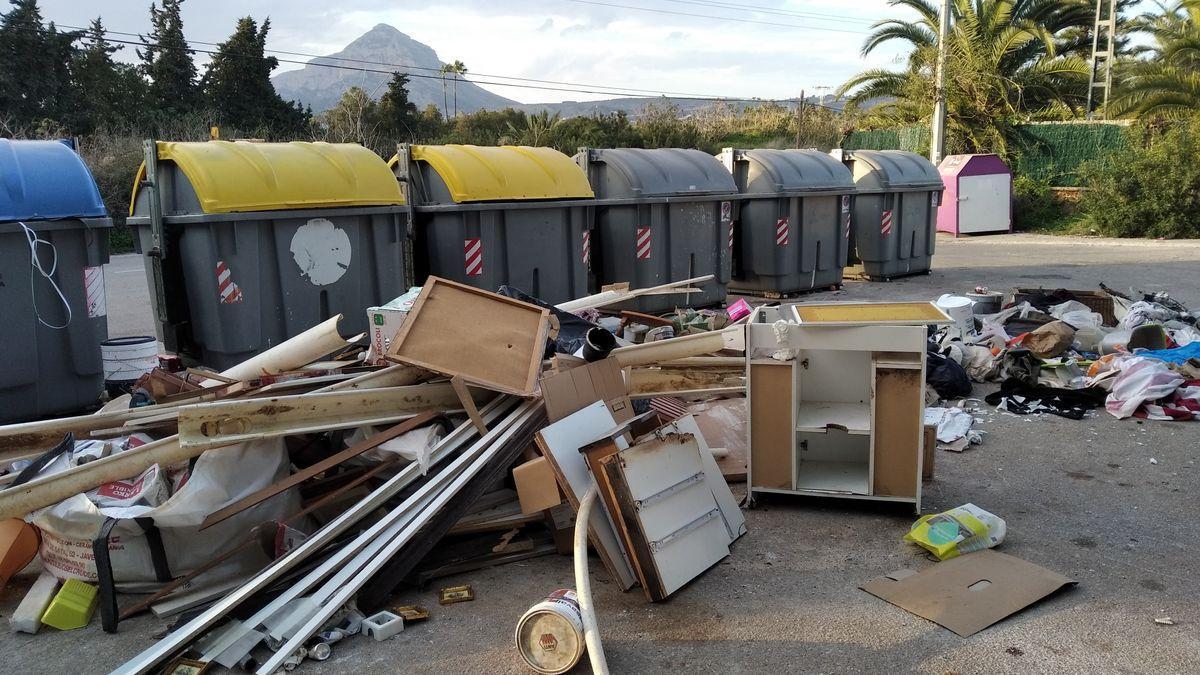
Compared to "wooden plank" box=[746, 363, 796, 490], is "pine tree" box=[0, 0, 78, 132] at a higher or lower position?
higher

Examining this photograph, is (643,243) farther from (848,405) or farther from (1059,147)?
(1059,147)

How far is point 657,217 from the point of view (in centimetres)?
979

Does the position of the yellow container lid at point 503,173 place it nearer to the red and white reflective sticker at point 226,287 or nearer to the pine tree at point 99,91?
the red and white reflective sticker at point 226,287

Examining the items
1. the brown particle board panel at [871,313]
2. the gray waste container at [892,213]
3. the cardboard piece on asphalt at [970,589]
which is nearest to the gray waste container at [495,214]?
the brown particle board panel at [871,313]

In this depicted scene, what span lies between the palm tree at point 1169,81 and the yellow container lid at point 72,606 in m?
25.4

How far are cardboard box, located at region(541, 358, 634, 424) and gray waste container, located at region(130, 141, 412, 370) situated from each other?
3003 mm

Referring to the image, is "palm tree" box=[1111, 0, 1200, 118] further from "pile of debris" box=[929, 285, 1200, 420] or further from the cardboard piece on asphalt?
the cardboard piece on asphalt

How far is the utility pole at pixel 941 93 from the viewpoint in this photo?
23.3 m

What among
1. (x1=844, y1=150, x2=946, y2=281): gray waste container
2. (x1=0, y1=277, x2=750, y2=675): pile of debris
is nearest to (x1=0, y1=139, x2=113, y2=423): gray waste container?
(x1=0, y1=277, x2=750, y2=675): pile of debris

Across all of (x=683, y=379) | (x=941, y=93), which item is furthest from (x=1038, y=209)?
(x=683, y=379)

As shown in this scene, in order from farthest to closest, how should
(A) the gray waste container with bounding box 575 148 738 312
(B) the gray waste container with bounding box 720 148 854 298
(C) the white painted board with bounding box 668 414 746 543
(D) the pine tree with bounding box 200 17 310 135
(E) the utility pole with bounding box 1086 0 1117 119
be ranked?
(D) the pine tree with bounding box 200 17 310 135 → (E) the utility pole with bounding box 1086 0 1117 119 → (B) the gray waste container with bounding box 720 148 854 298 → (A) the gray waste container with bounding box 575 148 738 312 → (C) the white painted board with bounding box 668 414 746 543

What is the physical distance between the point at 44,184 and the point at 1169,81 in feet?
80.7

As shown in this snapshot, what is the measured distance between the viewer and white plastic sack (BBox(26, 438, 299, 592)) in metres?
3.52

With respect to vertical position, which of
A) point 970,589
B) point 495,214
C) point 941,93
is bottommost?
point 970,589
